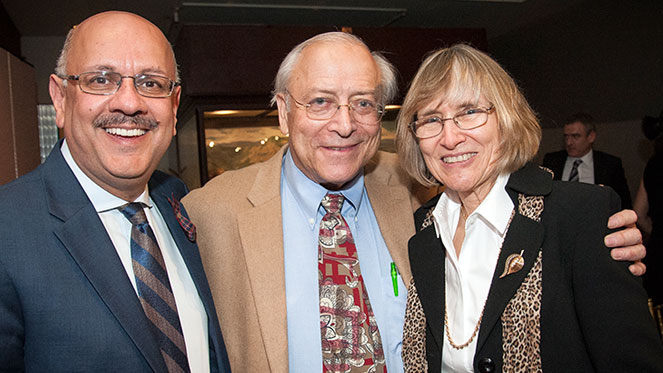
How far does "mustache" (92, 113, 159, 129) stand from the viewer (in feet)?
4.95

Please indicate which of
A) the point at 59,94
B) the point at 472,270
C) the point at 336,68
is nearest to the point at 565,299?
the point at 472,270

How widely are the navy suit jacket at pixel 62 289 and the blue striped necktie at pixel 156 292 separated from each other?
0.07m

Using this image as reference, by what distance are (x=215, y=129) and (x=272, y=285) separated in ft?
10.9

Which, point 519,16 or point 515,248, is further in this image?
point 519,16

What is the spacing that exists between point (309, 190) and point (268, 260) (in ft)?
1.10

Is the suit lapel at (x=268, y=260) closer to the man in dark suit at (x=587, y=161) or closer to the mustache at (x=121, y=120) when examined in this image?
the mustache at (x=121, y=120)

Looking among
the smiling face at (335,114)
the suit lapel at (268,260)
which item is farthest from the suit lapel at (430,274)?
the suit lapel at (268,260)

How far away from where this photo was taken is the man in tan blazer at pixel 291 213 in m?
1.81

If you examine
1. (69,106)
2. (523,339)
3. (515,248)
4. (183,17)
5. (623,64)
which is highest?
(183,17)

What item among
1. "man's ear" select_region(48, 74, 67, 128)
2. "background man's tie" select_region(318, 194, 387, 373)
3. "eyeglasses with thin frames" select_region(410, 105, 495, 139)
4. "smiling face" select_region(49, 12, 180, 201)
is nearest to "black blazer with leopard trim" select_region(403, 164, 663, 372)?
"eyeglasses with thin frames" select_region(410, 105, 495, 139)

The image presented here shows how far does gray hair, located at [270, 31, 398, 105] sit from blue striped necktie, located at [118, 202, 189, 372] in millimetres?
846

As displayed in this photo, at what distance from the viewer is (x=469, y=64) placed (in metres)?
1.78

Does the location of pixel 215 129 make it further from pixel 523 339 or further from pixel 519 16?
pixel 519 16

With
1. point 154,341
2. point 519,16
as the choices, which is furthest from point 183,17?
point 154,341
